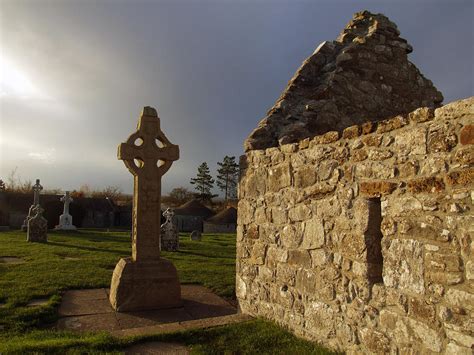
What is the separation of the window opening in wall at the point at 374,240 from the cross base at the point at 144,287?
3.40 meters

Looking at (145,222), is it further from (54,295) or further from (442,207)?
(442,207)

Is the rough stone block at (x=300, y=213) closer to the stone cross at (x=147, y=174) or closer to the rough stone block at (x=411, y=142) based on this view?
the rough stone block at (x=411, y=142)

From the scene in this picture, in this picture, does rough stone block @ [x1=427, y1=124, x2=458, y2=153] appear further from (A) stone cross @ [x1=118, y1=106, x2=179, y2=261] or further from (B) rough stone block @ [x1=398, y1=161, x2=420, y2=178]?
(A) stone cross @ [x1=118, y1=106, x2=179, y2=261]

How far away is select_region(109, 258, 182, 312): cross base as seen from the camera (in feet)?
17.7

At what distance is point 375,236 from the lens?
317 cm

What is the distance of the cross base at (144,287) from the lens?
540cm

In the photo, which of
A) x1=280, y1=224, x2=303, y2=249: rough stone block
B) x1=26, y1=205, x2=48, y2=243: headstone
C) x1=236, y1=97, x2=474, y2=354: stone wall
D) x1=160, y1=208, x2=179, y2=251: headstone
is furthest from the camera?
x1=26, y1=205, x2=48, y2=243: headstone

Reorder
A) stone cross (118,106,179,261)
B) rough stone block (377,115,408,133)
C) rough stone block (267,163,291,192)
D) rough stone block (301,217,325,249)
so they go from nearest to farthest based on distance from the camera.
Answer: rough stone block (377,115,408,133) < rough stone block (301,217,325,249) < rough stone block (267,163,291,192) < stone cross (118,106,179,261)

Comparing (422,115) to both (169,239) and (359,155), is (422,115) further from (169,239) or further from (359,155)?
(169,239)

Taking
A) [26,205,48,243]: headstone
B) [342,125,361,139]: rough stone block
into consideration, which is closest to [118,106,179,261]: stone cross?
[342,125,361,139]: rough stone block

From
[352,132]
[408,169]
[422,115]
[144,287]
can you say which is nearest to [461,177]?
[408,169]

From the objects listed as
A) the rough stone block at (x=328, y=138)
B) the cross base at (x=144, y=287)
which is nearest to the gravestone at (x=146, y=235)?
the cross base at (x=144, y=287)

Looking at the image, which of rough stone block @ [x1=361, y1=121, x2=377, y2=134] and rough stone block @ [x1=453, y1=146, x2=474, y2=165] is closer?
rough stone block @ [x1=453, y1=146, x2=474, y2=165]

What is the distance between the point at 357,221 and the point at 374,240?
0.21m
